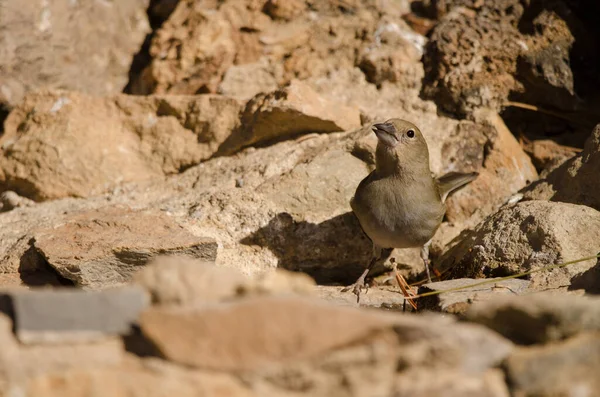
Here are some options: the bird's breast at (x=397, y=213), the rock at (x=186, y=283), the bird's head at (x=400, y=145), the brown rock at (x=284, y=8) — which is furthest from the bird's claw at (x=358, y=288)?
the brown rock at (x=284, y=8)

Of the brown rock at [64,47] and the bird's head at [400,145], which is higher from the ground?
the brown rock at [64,47]

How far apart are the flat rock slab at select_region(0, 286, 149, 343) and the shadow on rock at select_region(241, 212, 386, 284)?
2.28 meters

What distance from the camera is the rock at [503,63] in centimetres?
512

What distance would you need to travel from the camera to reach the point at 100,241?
4.04m

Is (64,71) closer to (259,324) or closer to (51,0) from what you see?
(51,0)

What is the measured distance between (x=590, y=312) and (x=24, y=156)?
4098 mm

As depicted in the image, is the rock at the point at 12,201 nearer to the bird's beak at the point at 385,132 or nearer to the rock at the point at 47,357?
the bird's beak at the point at 385,132

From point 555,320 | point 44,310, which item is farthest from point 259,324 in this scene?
point 555,320

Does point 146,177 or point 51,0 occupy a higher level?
point 51,0

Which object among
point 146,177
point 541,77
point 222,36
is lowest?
point 146,177

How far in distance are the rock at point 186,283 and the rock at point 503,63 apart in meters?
3.36

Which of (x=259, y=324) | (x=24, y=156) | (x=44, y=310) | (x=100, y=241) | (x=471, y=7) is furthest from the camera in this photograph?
(x=471, y=7)

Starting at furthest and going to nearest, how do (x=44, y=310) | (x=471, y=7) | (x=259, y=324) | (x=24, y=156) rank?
(x=471, y=7) < (x=24, y=156) < (x=44, y=310) < (x=259, y=324)

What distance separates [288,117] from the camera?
16.0 feet
